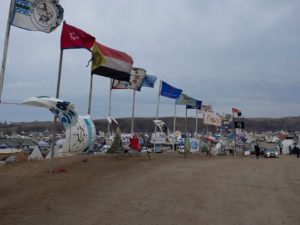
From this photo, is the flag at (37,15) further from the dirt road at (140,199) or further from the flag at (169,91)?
the flag at (169,91)

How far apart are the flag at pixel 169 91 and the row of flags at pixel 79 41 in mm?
3220

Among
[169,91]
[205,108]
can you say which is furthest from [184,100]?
[205,108]

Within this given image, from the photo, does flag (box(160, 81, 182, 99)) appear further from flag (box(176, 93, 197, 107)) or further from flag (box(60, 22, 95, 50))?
flag (box(60, 22, 95, 50))

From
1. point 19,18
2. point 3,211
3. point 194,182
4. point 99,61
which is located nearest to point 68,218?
point 3,211

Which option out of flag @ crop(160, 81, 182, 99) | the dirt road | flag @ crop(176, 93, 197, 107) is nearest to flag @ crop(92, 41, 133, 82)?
the dirt road

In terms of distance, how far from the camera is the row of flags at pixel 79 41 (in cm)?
1258

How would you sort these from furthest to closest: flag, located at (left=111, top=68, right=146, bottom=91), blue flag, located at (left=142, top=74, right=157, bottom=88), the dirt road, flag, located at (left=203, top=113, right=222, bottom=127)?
flag, located at (left=203, top=113, right=222, bottom=127) → blue flag, located at (left=142, top=74, right=157, bottom=88) → flag, located at (left=111, top=68, right=146, bottom=91) → the dirt road

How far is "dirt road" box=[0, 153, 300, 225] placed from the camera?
10133 millimetres

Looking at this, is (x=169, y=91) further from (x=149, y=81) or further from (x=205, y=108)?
(x=205, y=108)

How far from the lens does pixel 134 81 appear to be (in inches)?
1177

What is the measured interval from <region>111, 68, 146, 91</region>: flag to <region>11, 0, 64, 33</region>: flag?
15.9 metres

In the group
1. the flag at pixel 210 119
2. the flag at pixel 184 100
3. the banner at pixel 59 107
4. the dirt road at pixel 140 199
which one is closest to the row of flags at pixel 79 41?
the banner at pixel 59 107

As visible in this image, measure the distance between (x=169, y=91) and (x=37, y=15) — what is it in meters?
24.4

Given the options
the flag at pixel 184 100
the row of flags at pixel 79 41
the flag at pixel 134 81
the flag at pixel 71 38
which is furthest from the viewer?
the flag at pixel 184 100
